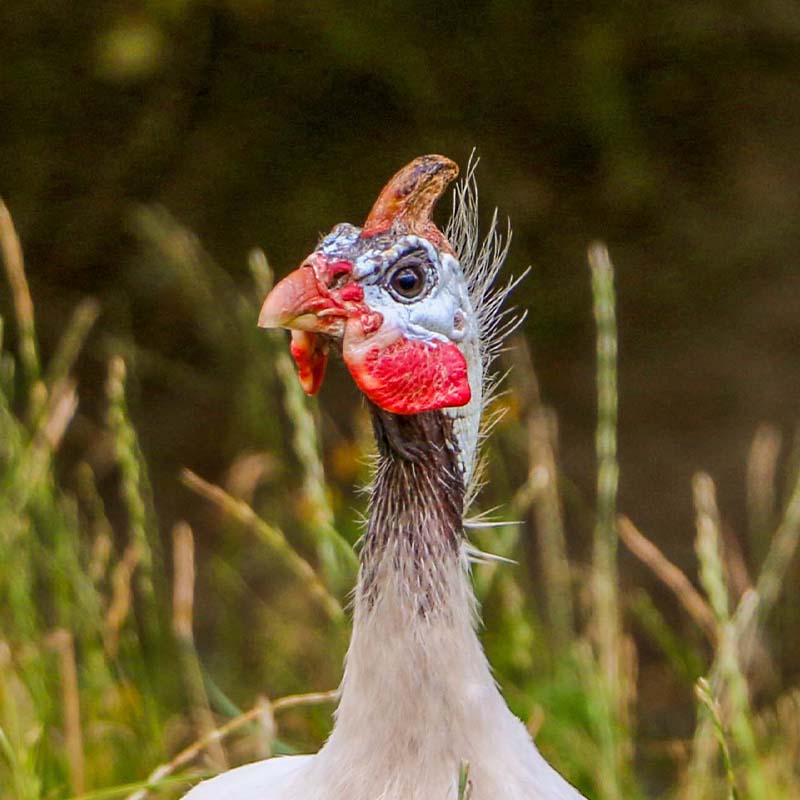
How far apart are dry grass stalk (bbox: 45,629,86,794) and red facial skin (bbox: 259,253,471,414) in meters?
1.13

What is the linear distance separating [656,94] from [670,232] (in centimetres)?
38

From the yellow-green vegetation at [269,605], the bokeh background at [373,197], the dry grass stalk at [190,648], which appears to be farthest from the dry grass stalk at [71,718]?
the bokeh background at [373,197]

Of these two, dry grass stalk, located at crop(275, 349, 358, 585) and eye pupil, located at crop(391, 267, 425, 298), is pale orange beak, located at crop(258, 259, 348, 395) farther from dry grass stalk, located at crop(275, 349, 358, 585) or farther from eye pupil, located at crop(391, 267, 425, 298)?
dry grass stalk, located at crop(275, 349, 358, 585)

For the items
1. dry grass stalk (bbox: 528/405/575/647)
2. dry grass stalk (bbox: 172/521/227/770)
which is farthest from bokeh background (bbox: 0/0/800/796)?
dry grass stalk (bbox: 172/521/227/770)

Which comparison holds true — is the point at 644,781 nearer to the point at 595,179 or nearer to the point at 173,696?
the point at 173,696

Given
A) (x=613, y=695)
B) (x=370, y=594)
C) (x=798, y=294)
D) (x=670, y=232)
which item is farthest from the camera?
(x=798, y=294)

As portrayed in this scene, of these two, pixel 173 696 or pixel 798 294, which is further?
pixel 798 294

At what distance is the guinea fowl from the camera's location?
190 cm

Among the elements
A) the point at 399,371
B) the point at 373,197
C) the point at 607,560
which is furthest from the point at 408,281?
the point at 373,197

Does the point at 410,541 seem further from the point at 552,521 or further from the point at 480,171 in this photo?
the point at 480,171

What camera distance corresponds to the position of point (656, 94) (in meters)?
3.87

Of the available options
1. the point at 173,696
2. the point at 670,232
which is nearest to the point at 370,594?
the point at 173,696

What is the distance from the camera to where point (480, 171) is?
3.88 meters

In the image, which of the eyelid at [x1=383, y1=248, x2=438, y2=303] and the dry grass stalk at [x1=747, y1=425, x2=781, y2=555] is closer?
the eyelid at [x1=383, y1=248, x2=438, y2=303]
